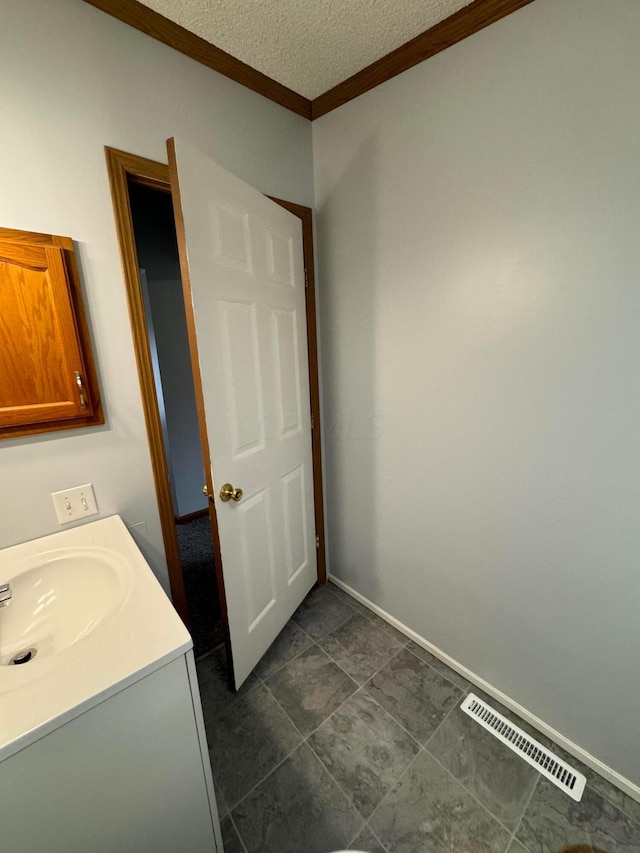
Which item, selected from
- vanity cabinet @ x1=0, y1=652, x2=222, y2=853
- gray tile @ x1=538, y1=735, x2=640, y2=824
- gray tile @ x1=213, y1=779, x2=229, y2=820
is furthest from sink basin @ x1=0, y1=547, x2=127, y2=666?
gray tile @ x1=538, y1=735, x2=640, y2=824

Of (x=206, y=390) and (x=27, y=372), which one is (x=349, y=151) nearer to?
(x=206, y=390)

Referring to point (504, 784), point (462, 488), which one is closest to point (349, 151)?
point (462, 488)

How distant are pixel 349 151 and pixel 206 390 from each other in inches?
48.0

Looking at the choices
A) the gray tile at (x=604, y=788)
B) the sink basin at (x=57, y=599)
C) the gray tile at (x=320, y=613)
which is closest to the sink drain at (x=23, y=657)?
the sink basin at (x=57, y=599)

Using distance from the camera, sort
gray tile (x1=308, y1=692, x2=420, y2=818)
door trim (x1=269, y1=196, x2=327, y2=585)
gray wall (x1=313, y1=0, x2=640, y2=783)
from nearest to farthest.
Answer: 1. gray wall (x1=313, y1=0, x2=640, y2=783)
2. gray tile (x1=308, y1=692, x2=420, y2=818)
3. door trim (x1=269, y1=196, x2=327, y2=585)

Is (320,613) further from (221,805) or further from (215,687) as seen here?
(221,805)

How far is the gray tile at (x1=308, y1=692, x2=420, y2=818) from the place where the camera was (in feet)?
3.81

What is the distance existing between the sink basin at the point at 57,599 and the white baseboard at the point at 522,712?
1398 mm

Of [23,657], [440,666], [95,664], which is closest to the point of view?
[95,664]

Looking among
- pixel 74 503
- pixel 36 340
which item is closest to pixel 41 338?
pixel 36 340

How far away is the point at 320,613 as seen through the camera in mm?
1911

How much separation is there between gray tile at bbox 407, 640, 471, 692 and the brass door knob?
1166 millimetres

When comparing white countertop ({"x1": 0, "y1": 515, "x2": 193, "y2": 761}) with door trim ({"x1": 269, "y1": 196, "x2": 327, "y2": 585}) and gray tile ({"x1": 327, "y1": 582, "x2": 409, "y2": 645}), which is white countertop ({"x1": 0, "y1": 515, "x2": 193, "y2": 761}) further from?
gray tile ({"x1": 327, "y1": 582, "x2": 409, "y2": 645})

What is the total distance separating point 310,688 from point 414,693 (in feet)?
1.44
